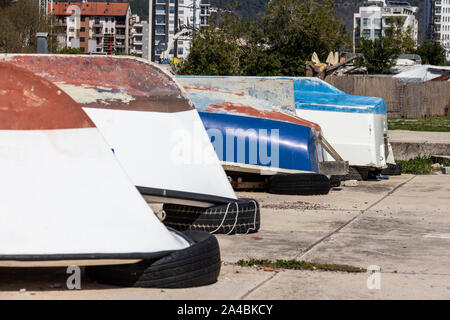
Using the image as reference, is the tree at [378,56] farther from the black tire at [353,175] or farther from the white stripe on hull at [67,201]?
the white stripe on hull at [67,201]

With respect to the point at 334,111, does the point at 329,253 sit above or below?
below

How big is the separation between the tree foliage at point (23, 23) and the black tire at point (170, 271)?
52639 mm

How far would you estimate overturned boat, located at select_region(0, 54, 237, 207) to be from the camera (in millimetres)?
7738

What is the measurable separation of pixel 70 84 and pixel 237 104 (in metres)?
4.30

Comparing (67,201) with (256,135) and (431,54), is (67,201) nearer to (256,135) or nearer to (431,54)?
(256,135)

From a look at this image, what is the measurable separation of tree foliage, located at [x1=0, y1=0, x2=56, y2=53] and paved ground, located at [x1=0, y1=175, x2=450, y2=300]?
47.9 meters

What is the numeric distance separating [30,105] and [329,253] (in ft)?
10.0

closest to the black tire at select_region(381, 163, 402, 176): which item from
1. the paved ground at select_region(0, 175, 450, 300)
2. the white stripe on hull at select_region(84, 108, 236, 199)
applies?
the paved ground at select_region(0, 175, 450, 300)

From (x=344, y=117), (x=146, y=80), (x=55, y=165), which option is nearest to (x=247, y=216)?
(x=146, y=80)

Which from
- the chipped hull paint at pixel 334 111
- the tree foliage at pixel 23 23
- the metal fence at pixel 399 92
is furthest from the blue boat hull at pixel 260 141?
the tree foliage at pixel 23 23

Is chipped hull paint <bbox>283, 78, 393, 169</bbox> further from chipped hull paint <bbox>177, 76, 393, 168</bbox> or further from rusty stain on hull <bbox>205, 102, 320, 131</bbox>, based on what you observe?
rusty stain on hull <bbox>205, 102, 320, 131</bbox>

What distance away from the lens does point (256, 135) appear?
11.6 m

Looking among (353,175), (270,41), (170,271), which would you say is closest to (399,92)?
(270,41)
